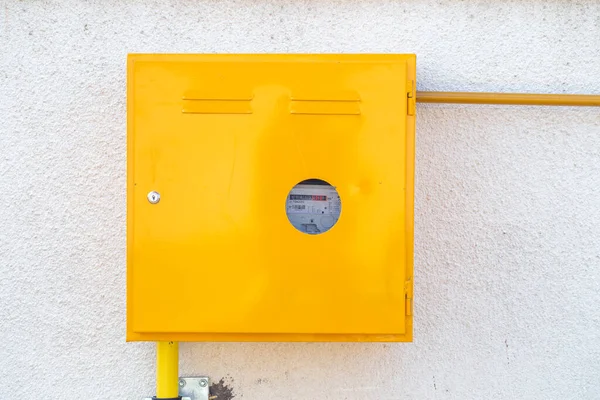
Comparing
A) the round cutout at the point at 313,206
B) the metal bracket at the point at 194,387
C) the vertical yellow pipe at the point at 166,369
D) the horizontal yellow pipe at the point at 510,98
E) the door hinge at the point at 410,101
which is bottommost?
the metal bracket at the point at 194,387

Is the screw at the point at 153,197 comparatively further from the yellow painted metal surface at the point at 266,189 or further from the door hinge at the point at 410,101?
the door hinge at the point at 410,101

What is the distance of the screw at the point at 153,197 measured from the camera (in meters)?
1.45

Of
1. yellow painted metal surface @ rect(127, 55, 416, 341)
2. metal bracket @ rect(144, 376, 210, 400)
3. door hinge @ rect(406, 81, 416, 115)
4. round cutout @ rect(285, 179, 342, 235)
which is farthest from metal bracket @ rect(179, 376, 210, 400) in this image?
door hinge @ rect(406, 81, 416, 115)

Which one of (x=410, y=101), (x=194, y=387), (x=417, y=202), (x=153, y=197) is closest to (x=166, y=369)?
(x=194, y=387)

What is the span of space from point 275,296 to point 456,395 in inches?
32.5

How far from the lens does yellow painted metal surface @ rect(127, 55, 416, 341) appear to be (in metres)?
1.44

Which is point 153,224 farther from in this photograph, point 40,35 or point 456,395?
point 456,395

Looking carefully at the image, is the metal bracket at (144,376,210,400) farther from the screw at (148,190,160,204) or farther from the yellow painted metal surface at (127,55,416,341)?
the screw at (148,190,160,204)

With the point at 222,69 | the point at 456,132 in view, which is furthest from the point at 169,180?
the point at 456,132

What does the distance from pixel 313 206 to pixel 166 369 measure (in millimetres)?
759

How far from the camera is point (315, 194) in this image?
153cm

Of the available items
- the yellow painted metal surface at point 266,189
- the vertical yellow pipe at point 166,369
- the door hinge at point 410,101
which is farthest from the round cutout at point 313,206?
the vertical yellow pipe at point 166,369

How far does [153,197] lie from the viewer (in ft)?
4.77

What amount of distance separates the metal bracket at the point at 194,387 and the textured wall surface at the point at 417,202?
0.09ft
